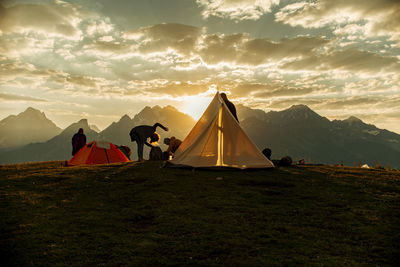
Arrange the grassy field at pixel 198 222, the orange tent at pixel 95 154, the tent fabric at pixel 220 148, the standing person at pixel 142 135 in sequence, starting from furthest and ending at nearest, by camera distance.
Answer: the standing person at pixel 142 135
the orange tent at pixel 95 154
the tent fabric at pixel 220 148
the grassy field at pixel 198 222

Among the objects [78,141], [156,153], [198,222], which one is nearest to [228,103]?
[156,153]

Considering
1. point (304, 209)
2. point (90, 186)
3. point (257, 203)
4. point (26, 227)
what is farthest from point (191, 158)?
point (26, 227)

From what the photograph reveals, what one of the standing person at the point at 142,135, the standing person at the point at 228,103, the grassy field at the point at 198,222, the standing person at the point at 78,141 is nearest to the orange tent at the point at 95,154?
the standing person at the point at 78,141

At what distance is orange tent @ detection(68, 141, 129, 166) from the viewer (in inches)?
901

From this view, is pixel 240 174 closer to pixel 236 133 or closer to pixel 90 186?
pixel 236 133

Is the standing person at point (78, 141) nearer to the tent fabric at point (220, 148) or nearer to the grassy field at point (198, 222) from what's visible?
the grassy field at point (198, 222)

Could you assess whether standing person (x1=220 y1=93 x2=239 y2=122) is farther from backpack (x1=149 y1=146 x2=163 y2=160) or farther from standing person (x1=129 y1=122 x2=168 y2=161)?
backpack (x1=149 y1=146 x2=163 y2=160)

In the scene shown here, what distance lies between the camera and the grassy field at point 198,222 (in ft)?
19.2

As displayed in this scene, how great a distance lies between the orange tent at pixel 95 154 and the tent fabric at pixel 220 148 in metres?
8.67

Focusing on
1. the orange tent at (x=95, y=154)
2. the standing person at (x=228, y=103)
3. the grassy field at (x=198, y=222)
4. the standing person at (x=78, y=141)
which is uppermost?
the standing person at (x=228, y=103)

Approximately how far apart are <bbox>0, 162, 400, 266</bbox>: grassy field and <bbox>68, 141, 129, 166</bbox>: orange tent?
8.50 m

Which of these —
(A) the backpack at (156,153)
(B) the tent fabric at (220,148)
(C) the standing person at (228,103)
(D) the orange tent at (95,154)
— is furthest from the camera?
(A) the backpack at (156,153)

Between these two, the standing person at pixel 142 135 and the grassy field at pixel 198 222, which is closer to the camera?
the grassy field at pixel 198 222

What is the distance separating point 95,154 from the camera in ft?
76.4
